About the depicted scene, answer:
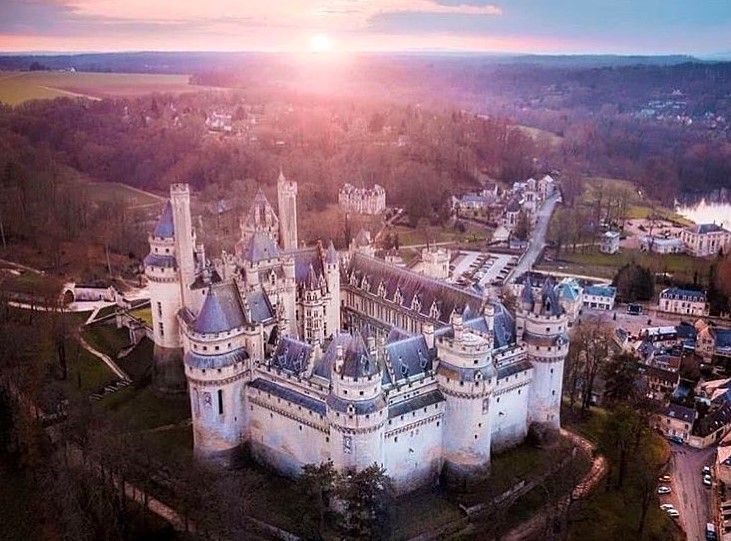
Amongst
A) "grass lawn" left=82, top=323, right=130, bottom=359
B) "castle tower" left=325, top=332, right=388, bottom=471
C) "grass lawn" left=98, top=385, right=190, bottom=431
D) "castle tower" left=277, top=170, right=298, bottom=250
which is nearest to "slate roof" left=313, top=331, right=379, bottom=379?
"castle tower" left=325, top=332, right=388, bottom=471

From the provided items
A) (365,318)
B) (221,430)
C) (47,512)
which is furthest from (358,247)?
(47,512)

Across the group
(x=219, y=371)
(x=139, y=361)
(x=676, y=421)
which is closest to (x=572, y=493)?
(x=676, y=421)

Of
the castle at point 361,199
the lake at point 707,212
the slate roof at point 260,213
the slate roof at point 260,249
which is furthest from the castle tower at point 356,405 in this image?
the lake at point 707,212

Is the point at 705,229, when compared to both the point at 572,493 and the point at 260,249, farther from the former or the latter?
the point at 260,249

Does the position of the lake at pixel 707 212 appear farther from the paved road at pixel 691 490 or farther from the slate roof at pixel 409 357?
the slate roof at pixel 409 357

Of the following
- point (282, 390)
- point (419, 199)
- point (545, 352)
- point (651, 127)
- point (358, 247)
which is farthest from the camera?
point (651, 127)

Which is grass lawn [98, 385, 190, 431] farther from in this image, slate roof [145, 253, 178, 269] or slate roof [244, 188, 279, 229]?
slate roof [244, 188, 279, 229]

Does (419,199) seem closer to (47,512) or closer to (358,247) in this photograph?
(358,247)
